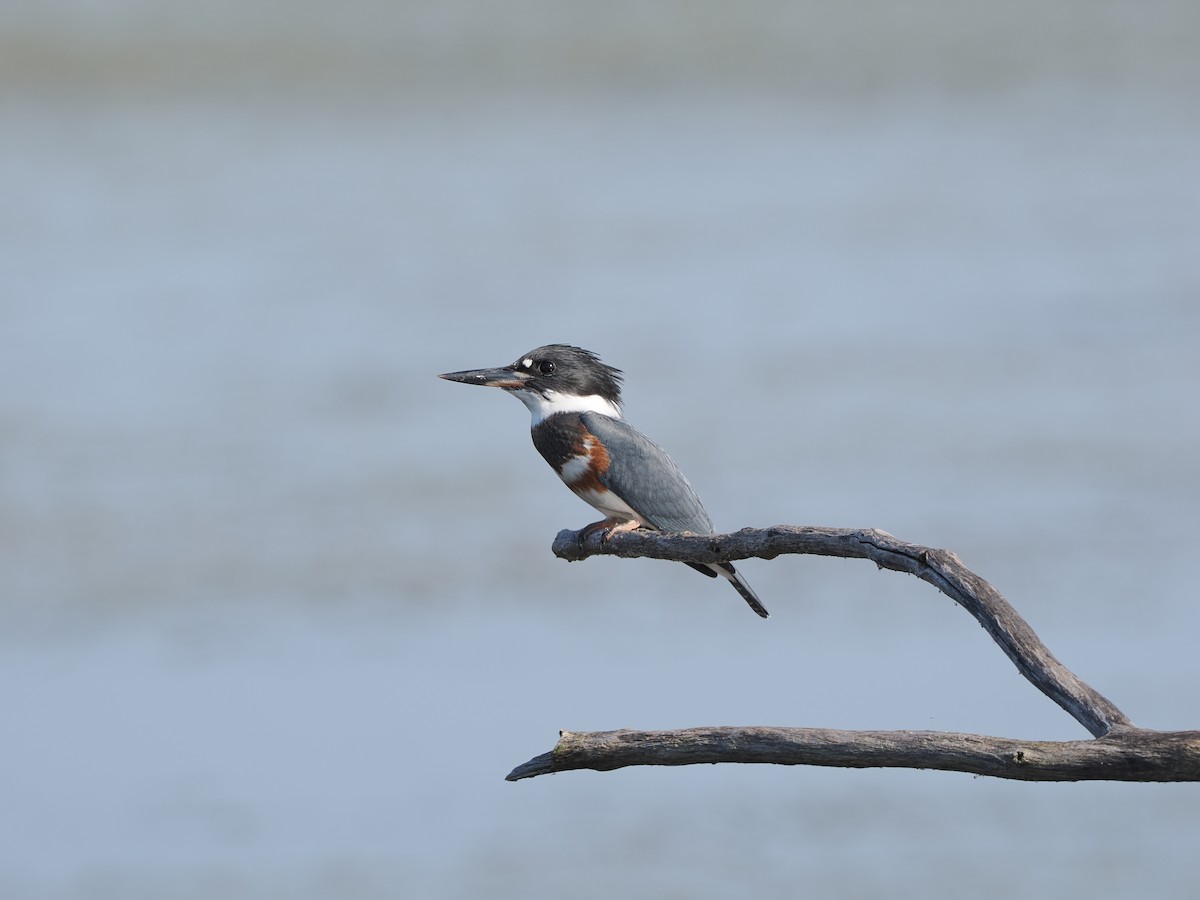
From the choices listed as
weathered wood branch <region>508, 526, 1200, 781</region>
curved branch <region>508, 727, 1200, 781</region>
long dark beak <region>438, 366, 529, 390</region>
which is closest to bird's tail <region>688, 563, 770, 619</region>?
long dark beak <region>438, 366, 529, 390</region>

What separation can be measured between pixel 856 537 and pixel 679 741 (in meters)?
0.37

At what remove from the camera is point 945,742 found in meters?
2.07

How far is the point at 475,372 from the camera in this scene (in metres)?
3.83

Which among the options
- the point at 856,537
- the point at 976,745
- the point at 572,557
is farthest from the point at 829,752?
the point at 572,557

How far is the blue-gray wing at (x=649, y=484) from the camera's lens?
3570 mm

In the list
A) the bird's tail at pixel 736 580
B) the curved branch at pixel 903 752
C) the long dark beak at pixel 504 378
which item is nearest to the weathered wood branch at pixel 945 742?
the curved branch at pixel 903 752

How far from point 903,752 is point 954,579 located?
252mm

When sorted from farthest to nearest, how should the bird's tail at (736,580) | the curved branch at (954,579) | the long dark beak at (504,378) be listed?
the long dark beak at (504,378), the bird's tail at (736,580), the curved branch at (954,579)

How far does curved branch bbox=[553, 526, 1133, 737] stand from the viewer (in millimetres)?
2098

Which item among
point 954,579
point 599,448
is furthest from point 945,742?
point 599,448

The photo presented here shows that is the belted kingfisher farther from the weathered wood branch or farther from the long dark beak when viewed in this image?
the weathered wood branch

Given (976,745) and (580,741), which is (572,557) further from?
(976,745)

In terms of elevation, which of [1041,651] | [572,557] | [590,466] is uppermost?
[590,466]

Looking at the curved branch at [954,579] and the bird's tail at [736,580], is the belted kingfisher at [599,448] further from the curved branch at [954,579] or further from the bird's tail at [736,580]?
the curved branch at [954,579]
